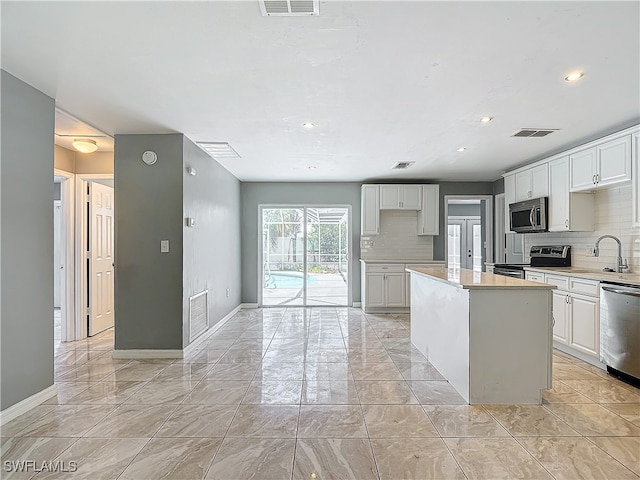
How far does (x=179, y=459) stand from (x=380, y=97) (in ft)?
9.30

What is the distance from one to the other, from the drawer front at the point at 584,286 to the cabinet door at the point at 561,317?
0.49 ft

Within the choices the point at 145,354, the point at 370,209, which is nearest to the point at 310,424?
the point at 145,354

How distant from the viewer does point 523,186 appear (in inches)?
206

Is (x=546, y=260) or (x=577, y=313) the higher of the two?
(x=546, y=260)

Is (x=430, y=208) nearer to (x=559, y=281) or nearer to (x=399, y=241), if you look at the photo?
(x=399, y=241)

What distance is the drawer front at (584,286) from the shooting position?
3.51m

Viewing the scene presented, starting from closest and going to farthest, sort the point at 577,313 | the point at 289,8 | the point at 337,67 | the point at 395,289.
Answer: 1. the point at 289,8
2. the point at 337,67
3. the point at 577,313
4. the point at 395,289

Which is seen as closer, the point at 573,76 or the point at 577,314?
the point at 573,76

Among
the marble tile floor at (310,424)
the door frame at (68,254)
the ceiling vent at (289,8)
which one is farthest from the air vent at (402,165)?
the door frame at (68,254)

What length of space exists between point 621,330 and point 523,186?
8.50 ft

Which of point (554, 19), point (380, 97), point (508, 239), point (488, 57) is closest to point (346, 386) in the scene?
point (380, 97)

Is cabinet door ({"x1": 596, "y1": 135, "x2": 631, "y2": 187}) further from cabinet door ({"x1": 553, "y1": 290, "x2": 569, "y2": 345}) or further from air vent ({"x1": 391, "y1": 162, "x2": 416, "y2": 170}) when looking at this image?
air vent ({"x1": 391, "y1": 162, "x2": 416, "y2": 170})

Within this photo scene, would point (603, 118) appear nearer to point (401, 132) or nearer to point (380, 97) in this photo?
point (401, 132)

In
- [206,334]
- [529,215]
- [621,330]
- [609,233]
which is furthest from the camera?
[529,215]
